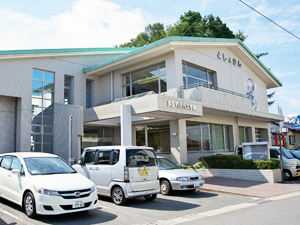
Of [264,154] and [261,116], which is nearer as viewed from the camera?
[264,154]

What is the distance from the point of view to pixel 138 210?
8.36m

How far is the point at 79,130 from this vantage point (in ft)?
58.9

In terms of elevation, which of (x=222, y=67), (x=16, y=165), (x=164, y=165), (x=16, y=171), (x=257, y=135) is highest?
(x=222, y=67)

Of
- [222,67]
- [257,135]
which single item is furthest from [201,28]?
[222,67]

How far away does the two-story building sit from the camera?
55.5 ft

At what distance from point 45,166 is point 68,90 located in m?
13.5

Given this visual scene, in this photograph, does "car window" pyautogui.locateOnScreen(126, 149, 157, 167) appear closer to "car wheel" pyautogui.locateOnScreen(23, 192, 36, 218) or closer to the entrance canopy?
"car wheel" pyautogui.locateOnScreen(23, 192, 36, 218)

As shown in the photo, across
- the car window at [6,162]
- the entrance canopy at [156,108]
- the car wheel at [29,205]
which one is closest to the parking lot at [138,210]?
the car wheel at [29,205]

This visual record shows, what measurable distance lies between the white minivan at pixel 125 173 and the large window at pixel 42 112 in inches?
379

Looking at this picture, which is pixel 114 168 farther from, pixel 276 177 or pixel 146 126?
pixel 146 126

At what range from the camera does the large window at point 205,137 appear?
19.5 m

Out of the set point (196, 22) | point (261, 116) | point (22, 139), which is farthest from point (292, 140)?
point (22, 139)

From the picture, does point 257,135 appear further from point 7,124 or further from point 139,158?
point 7,124

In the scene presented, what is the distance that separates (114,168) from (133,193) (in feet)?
3.40
